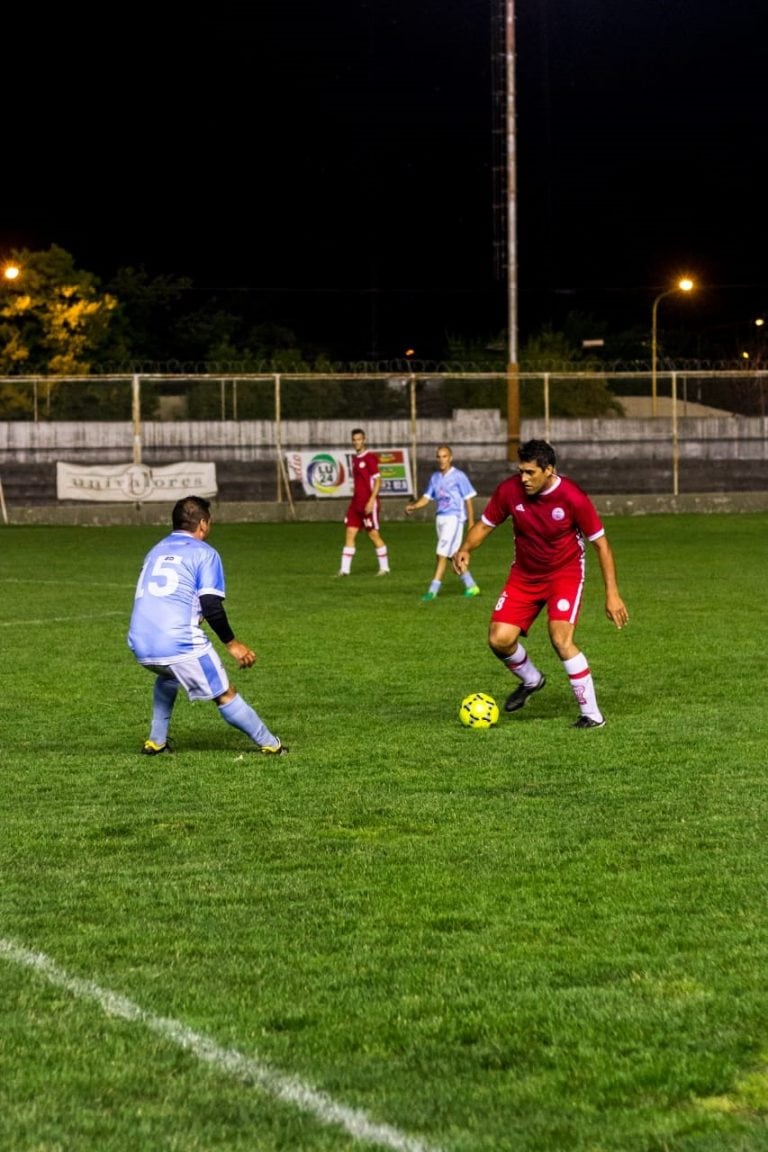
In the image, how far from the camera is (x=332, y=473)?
122 ft

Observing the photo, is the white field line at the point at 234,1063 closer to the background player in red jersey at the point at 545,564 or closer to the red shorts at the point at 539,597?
the background player in red jersey at the point at 545,564

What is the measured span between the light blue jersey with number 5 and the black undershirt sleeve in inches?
1.7

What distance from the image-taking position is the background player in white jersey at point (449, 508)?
1997cm

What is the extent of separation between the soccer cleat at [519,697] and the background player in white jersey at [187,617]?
2313 mm

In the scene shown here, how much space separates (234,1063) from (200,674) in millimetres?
4804

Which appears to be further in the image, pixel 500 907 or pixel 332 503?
pixel 332 503

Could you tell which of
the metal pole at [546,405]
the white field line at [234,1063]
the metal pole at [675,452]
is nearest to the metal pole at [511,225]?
the metal pole at [546,405]

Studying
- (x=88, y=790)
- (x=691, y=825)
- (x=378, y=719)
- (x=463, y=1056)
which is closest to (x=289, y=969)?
(x=463, y=1056)

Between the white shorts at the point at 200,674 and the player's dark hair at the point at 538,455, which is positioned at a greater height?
the player's dark hair at the point at 538,455

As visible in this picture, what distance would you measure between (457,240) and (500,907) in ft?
267

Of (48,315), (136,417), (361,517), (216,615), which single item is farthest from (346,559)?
(48,315)

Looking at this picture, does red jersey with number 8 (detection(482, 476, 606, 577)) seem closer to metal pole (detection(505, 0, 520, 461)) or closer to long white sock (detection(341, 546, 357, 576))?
long white sock (detection(341, 546, 357, 576))

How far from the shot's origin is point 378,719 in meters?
10.9

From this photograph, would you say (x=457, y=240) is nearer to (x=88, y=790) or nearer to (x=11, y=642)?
(x=11, y=642)
